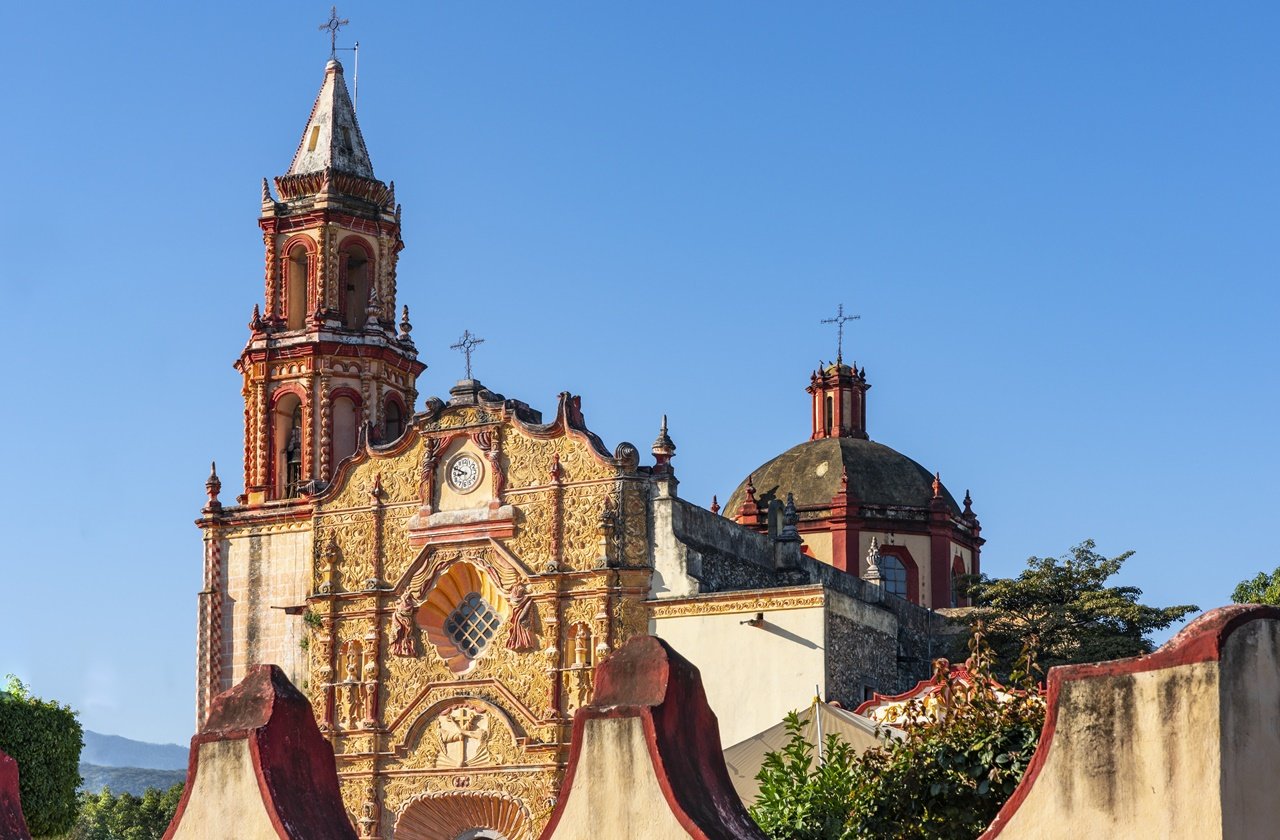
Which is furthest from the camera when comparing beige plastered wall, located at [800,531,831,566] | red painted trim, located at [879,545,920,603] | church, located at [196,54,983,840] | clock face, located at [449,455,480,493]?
red painted trim, located at [879,545,920,603]

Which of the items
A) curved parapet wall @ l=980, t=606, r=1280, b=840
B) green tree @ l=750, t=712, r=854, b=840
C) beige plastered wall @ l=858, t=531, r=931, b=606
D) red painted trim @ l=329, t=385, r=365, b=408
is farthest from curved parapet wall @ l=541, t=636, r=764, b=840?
beige plastered wall @ l=858, t=531, r=931, b=606

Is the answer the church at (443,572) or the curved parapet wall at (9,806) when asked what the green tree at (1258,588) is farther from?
the curved parapet wall at (9,806)

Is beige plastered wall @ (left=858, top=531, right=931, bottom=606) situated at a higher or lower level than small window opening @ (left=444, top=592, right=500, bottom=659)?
higher

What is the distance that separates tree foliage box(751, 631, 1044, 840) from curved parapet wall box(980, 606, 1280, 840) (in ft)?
11.8

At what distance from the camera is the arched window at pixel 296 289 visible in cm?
3397

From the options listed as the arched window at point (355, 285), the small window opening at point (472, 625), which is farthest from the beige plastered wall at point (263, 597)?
the arched window at point (355, 285)

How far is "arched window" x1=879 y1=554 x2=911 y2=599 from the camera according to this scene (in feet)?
123

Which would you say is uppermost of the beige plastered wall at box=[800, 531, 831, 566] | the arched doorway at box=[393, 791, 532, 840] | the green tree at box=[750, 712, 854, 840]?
the beige plastered wall at box=[800, 531, 831, 566]

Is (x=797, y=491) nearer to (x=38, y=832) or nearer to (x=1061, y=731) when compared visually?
(x=38, y=832)

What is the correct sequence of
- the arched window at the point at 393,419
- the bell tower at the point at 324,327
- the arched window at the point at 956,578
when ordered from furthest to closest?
the arched window at the point at 956,578
the arched window at the point at 393,419
the bell tower at the point at 324,327

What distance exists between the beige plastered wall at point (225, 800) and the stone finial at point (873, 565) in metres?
24.9

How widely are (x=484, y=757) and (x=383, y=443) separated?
5199mm

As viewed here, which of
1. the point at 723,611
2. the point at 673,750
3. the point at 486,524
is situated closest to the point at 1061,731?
the point at 673,750

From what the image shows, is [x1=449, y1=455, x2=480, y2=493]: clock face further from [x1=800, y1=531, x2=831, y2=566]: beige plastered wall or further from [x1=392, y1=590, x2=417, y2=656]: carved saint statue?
[x1=800, y1=531, x2=831, y2=566]: beige plastered wall
